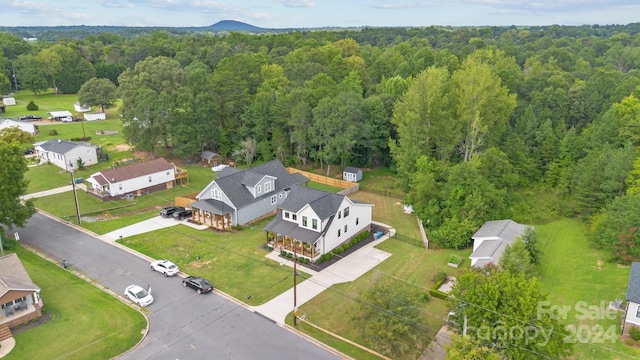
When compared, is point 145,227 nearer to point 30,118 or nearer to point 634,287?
point 634,287

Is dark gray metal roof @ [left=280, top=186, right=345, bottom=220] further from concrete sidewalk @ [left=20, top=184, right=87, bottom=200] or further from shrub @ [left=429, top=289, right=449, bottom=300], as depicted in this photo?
concrete sidewalk @ [left=20, top=184, right=87, bottom=200]

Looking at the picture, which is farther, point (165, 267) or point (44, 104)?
point (44, 104)

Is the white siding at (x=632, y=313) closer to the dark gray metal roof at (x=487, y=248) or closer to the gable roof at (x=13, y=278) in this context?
→ the dark gray metal roof at (x=487, y=248)

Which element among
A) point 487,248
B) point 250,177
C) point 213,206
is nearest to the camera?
point 487,248

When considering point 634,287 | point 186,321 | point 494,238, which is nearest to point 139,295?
point 186,321

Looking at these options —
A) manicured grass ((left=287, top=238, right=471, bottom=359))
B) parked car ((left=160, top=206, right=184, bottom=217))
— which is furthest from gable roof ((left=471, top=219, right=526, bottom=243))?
parked car ((left=160, top=206, right=184, bottom=217))
